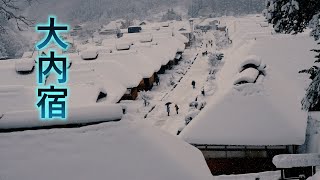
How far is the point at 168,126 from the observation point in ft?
95.3

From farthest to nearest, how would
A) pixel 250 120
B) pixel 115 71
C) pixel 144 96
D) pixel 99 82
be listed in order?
pixel 144 96 → pixel 115 71 → pixel 99 82 → pixel 250 120

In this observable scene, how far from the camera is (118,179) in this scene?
11117 millimetres

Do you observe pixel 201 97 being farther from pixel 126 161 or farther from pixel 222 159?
pixel 126 161

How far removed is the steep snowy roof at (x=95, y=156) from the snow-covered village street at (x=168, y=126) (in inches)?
1.1

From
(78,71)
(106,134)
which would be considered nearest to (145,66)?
(78,71)

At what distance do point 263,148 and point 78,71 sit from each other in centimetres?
1776

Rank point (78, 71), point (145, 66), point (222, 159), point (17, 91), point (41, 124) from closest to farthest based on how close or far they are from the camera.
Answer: point (41, 124) → point (222, 159) → point (17, 91) → point (78, 71) → point (145, 66)

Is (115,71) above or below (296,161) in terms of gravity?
above

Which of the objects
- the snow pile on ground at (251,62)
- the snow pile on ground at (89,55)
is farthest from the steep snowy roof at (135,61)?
the snow pile on ground at (251,62)

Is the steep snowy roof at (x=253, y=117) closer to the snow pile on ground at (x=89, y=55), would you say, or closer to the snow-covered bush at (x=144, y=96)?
the snow-covered bush at (x=144, y=96)

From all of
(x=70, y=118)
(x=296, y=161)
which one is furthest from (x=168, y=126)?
(x=70, y=118)

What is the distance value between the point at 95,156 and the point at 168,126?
1768 cm

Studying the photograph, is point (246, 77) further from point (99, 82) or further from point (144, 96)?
point (144, 96)

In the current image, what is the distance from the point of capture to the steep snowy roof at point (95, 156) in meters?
11.1
